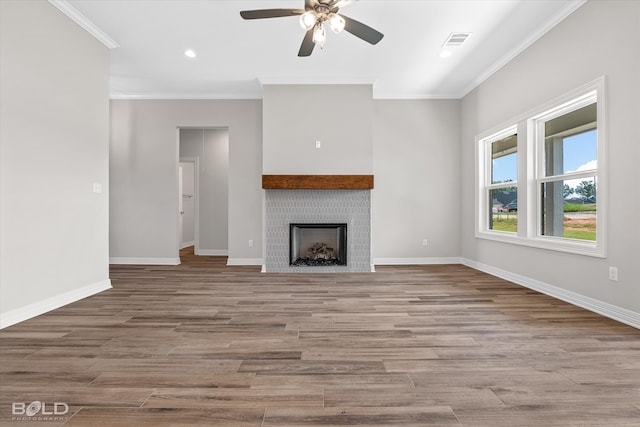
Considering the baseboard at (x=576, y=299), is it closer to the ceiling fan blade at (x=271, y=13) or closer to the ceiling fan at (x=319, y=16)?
the ceiling fan at (x=319, y=16)

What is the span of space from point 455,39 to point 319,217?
2.88 m

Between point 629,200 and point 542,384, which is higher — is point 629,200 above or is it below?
above

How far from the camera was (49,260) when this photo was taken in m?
2.86

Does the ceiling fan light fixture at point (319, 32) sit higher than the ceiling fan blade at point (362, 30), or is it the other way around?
the ceiling fan blade at point (362, 30)

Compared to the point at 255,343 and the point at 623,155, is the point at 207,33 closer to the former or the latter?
the point at 255,343

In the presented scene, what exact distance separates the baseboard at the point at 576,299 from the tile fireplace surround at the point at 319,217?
73.3 inches

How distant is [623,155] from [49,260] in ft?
16.7

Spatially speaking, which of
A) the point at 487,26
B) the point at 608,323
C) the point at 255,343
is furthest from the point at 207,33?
the point at 608,323

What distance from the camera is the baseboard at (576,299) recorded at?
2451 millimetres

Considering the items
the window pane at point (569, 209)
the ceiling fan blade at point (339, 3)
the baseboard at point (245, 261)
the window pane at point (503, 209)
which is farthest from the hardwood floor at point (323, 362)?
the ceiling fan blade at point (339, 3)

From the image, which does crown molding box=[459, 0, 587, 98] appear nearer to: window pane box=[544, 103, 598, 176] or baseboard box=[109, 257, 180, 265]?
window pane box=[544, 103, 598, 176]

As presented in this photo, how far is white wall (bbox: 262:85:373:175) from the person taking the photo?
4.73 metres

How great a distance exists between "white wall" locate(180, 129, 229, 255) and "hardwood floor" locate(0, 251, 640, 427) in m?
3.18

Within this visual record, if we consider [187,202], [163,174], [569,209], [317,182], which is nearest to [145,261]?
[163,174]
